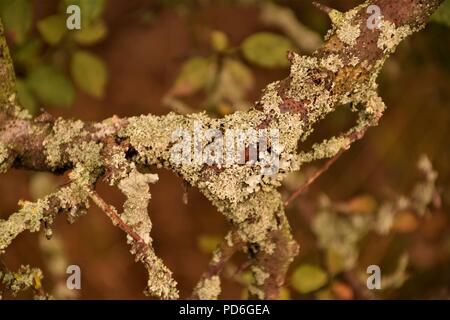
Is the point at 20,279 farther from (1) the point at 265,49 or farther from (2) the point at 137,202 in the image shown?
(1) the point at 265,49

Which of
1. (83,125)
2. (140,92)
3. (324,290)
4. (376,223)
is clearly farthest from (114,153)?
(140,92)

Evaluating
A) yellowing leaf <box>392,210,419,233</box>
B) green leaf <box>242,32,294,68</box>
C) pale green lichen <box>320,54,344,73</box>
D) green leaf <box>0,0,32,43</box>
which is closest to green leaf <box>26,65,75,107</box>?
green leaf <box>0,0,32,43</box>

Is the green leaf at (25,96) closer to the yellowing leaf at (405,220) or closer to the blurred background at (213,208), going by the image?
the blurred background at (213,208)

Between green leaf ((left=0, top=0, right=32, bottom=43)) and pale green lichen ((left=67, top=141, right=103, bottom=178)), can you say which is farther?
green leaf ((left=0, top=0, right=32, bottom=43))

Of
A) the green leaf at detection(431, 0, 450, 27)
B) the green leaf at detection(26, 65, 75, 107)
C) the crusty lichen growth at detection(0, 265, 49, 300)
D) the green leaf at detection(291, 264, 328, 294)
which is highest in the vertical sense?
the green leaf at detection(26, 65, 75, 107)

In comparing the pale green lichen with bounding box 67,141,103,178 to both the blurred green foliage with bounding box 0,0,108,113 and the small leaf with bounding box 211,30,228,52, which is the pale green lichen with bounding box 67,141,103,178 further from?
the small leaf with bounding box 211,30,228,52

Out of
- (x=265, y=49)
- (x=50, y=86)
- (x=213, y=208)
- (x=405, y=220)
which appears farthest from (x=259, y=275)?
(x=213, y=208)

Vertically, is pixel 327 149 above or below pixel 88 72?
below
